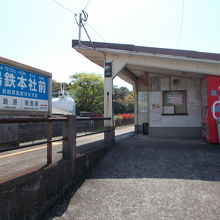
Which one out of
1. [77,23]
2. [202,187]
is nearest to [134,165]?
[202,187]

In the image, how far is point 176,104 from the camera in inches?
359

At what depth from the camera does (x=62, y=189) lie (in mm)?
3773

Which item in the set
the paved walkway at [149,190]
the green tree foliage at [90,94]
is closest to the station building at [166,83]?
the paved walkway at [149,190]

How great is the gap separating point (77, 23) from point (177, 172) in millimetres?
6375

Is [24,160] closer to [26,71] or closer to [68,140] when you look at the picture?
[68,140]

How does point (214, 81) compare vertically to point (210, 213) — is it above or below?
above

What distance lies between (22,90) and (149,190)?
302 centimetres

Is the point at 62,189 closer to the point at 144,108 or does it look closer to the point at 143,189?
the point at 143,189

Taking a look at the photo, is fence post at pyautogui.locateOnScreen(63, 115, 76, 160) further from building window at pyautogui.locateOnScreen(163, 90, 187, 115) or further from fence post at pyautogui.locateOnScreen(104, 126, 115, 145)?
building window at pyautogui.locateOnScreen(163, 90, 187, 115)

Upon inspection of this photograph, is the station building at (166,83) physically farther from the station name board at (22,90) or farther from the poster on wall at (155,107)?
the station name board at (22,90)

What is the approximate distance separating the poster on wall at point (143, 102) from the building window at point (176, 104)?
2507 millimetres

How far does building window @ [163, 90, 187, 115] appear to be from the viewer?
907cm

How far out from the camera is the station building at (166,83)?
716cm

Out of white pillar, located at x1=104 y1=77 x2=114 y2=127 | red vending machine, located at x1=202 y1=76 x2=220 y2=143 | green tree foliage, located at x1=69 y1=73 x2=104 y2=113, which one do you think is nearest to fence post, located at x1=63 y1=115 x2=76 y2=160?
white pillar, located at x1=104 y1=77 x2=114 y2=127
